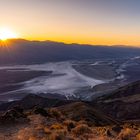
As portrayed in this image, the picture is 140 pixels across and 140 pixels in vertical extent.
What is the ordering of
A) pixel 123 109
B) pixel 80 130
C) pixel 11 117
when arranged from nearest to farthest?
pixel 80 130 < pixel 11 117 < pixel 123 109

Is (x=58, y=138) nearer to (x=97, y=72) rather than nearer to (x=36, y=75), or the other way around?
(x=36, y=75)

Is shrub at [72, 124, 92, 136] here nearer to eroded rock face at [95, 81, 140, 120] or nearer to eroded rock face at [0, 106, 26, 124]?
eroded rock face at [0, 106, 26, 124]

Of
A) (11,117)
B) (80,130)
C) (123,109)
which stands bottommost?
(123,109)

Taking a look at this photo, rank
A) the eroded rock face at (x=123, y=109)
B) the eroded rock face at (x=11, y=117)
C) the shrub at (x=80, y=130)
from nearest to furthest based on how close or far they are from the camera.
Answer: the shrub at (x=80, y=130) → the eroded rock face at (x=11, y=117) → the eroded rock face at (x=123, y=109)

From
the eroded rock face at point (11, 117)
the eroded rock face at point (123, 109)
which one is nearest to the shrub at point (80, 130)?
the eroded rock face at point (11, 117)

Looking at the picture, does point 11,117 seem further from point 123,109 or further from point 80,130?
point 123,109

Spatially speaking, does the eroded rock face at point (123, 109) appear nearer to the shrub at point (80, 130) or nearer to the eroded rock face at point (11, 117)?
the eroded rock face at point (11, 117)

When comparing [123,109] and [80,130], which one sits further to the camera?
[123,109]

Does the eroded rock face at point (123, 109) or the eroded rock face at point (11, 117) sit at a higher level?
the eroded rock face at point (11, 117)

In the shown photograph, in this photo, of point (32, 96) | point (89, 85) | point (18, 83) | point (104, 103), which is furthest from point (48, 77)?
point (104, 103)

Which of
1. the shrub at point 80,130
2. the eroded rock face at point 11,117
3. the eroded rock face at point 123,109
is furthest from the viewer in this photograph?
the eroded rock face at point 123,109

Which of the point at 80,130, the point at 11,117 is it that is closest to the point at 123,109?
the point at 11,117

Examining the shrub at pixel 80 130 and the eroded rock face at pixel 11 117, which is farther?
the eroded rock face at pixel 11 117
